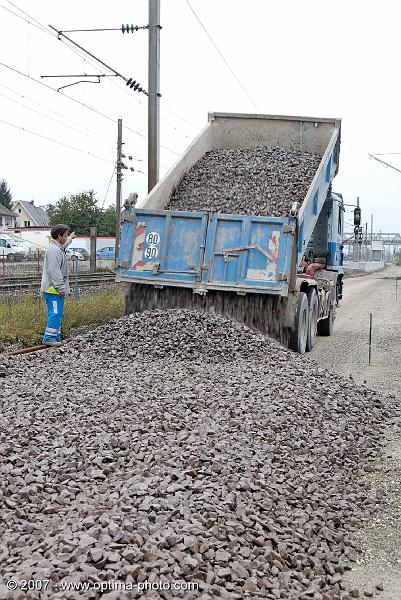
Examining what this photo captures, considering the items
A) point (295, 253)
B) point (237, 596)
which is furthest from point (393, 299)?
point (237, 596)

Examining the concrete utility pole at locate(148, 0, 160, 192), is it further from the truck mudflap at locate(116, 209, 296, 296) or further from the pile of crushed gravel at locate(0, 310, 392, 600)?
the pile of crushed gravel at locate(0, 310, 392, 600)

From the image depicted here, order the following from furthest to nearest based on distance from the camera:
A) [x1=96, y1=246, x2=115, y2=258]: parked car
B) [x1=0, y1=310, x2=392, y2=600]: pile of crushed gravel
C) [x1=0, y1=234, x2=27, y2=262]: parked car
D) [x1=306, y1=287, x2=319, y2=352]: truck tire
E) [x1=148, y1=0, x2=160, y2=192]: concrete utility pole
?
1. [x1=96, y1=246, x2=115, y2=258]: parked car
2. [x1=0, y1=234, x2=27, y2=262]: parked car
3. [x1=148, y1=0, x2=160, y2=192]: concrete utility pole
4. [x1=306, y1=287, x2=319, y2=352]: truck tire
5. [x1=0, y1=310, x2=392, y2=600]: pile of crushed gravel

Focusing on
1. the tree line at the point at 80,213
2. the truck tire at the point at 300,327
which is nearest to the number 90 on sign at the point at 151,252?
the truck tire at the point at 300,327

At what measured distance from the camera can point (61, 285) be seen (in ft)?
34.9

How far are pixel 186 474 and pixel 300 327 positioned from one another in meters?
7.01

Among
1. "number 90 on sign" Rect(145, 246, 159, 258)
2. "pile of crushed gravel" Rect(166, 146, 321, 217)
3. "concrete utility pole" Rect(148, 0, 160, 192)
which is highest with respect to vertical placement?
"concrete utility pole" Rect(148, 0, 160, 192)

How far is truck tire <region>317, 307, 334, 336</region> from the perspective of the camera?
50.0 feet

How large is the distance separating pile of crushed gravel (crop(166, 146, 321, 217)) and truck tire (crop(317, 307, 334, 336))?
141 inches

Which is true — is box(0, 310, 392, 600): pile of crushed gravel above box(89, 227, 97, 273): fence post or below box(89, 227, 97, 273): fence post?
below

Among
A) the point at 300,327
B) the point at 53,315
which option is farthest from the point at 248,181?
the point at 53,315

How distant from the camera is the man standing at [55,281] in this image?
10617 mm

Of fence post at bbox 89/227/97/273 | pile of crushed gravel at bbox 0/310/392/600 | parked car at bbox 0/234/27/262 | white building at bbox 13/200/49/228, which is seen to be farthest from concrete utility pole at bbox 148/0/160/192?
white building at bbox 13/200/49/228

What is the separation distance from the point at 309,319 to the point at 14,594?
9.68m

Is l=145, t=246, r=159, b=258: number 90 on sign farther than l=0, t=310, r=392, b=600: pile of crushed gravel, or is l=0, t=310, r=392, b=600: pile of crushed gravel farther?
l=145, t=246, r=159, b=258: number 90 on sign
